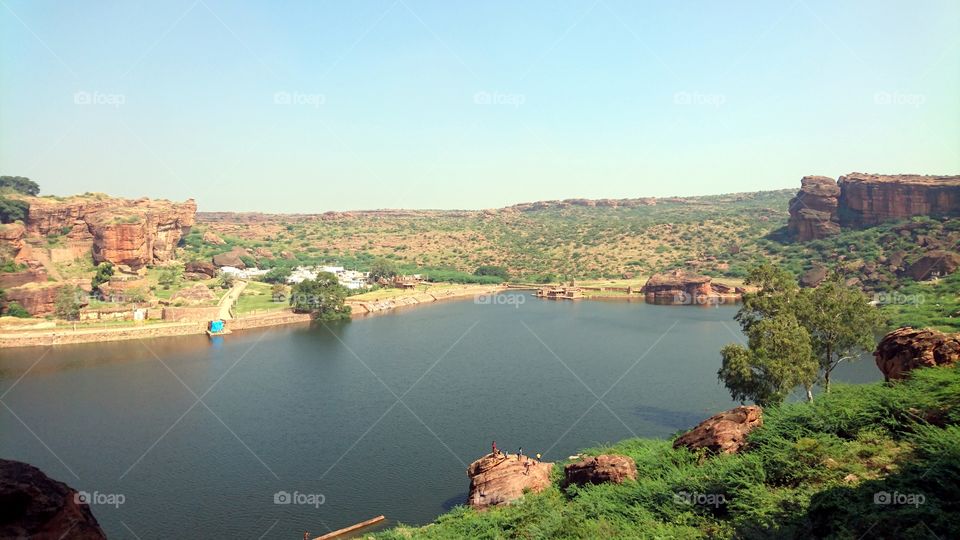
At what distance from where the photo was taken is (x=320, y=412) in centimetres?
3672

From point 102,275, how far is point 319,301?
82.7ft

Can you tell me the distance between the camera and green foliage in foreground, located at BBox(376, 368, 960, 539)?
11086 mm

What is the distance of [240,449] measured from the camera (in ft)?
101

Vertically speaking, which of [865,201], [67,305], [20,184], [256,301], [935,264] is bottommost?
[256,301]

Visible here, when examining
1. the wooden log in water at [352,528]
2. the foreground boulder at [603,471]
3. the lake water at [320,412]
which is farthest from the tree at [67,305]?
the foreground boulder at [603,471]

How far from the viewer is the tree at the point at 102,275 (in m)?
66.1

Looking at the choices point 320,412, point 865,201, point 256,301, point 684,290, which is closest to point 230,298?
point 256,301

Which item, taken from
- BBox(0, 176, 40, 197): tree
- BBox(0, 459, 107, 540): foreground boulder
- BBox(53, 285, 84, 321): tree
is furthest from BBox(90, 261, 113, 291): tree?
BBox(0, 459, 107, 540): foreground boulder

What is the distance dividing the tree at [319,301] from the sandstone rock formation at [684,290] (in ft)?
152

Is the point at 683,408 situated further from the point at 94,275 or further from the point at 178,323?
the point at 94,275

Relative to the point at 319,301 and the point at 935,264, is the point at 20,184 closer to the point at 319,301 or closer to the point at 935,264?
the point at 319,301

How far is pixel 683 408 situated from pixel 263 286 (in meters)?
70.4

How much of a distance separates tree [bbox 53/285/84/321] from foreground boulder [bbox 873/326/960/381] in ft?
227

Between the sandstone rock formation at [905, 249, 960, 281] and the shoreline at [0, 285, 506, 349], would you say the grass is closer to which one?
the shoreline at [0, 285, 506, 349]
